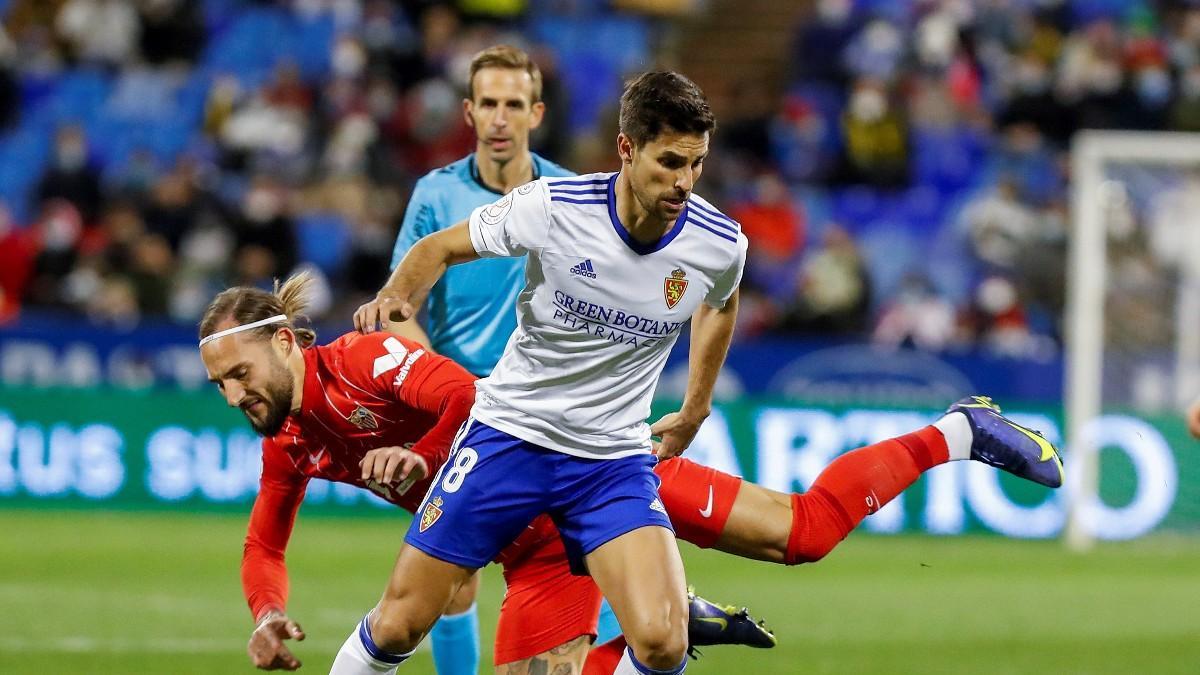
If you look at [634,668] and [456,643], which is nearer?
[634,668]

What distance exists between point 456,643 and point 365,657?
1516mm

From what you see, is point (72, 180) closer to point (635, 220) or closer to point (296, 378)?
point (296, 378)

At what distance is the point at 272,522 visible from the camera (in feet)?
20.5

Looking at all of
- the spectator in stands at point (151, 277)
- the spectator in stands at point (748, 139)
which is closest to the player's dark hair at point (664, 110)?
the spectator in stands at point (151, 277)

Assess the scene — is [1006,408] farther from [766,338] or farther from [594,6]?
[594,6]

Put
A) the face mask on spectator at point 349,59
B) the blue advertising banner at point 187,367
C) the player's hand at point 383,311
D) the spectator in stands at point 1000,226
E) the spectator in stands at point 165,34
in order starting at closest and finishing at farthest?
the player's hand at point 383,311
the blue advertising banner at point 187,367
the spectator in stands at point 1000,226
the face mask on spectator at point 349,59
the spectator in stands at point 165,34

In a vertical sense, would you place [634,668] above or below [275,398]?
below

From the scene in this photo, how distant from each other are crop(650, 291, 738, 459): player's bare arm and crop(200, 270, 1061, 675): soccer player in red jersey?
0.14 m

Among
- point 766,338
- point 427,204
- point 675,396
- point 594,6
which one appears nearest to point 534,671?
point 427,204

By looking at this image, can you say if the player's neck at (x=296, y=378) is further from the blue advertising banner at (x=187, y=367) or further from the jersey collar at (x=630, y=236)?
the blue advertising banner at (x=187, y=367)

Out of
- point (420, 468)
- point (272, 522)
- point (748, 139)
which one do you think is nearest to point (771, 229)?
point (748, 139)

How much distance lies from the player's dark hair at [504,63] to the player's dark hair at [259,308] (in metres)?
1.64

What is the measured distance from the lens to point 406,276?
219 inches

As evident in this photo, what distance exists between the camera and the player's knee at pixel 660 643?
18.2 ft
